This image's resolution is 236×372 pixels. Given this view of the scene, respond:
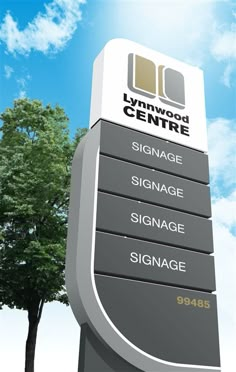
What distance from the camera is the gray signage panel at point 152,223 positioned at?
215 inches

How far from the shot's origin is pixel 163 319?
5344mm

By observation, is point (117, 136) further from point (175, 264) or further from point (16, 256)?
point (16, 256)

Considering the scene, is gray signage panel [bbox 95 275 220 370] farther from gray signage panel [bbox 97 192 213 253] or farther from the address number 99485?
gray signage panel [bbox 97 192 213 253]

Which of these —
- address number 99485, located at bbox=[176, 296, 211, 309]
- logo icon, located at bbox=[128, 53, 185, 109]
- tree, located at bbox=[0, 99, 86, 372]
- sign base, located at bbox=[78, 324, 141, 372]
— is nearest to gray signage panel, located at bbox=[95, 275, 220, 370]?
address number 99485, located at bbox=[176, 296, 211, 309]

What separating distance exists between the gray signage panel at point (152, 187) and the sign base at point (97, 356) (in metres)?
1.81

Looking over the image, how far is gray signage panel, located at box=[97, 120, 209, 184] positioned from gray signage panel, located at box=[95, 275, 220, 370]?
1720 millimetres

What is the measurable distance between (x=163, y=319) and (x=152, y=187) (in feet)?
5.75

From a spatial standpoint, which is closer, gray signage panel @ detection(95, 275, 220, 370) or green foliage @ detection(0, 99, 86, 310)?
gray signage panel @ detection(95, 275, 220, 370)

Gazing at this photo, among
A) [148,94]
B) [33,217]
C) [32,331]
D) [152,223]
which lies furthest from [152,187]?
[32,331]

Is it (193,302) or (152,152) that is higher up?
(152,152)

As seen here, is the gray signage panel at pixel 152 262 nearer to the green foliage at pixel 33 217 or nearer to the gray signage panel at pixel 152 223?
the gray signage panel at pixel 152 223

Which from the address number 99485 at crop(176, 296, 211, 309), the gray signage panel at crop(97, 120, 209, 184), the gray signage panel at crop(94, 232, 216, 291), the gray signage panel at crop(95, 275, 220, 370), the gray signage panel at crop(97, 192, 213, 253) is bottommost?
the gray signage panel at crop(95, 275, 220, 370)

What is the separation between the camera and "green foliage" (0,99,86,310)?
576 inches

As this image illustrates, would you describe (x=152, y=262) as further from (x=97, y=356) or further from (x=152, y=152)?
(x=152, y=152)
